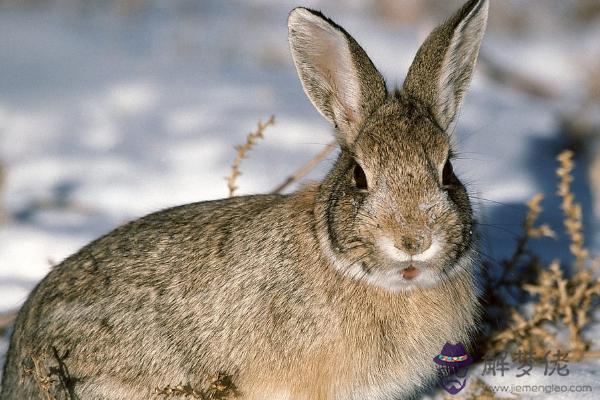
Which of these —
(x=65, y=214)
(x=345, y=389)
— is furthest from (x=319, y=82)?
(x=65, y=214)

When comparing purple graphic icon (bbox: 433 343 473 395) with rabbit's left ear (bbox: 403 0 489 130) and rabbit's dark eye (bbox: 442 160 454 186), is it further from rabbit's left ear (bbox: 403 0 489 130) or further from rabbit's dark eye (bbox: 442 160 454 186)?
rabbit's left ear (bbox: 403 0 489 130)

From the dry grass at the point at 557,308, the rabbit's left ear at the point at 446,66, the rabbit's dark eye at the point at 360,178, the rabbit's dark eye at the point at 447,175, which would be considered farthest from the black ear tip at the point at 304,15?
the dry grass at the point at 557,308

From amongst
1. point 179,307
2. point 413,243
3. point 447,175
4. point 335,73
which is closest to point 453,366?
point 447,175

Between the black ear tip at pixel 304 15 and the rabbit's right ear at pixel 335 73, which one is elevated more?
the black ear tip at pixel 304 15

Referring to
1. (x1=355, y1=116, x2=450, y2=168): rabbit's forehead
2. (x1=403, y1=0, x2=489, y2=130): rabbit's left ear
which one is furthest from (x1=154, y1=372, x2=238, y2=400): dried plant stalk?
(x1=403, y1=0, x2=489, y2=130): rabbit's left ear

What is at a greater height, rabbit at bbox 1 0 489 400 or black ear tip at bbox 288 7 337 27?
black ear tip at bbox 288 7 337 27

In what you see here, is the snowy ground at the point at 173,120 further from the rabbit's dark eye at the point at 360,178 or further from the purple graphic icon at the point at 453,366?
the rabbit's dark eye at the point at 360,178

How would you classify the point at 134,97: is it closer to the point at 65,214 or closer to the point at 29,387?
the point at 65,214

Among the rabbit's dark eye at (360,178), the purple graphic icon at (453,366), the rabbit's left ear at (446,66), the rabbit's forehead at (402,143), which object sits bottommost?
the purple graphic icon at (453,366)

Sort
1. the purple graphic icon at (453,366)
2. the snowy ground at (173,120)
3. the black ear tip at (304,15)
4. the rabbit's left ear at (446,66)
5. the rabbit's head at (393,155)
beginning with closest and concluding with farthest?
the rabbit's head at (393,155)
the black ear tip at (304,15)
the rabbit's left ear at (446,66)
the purple graphic icon at (453,366)
the snowy ground at (173,120)
